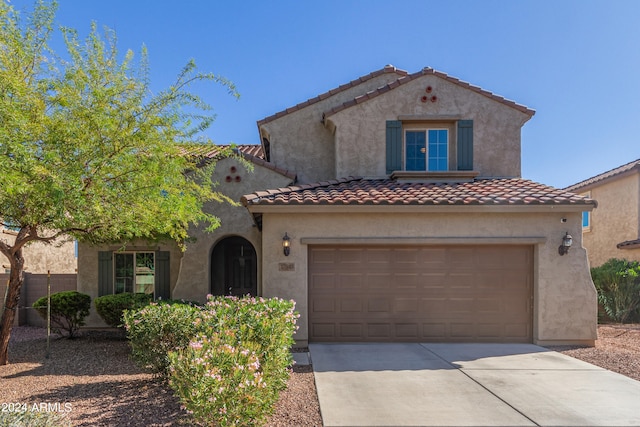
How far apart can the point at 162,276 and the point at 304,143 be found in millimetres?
6225

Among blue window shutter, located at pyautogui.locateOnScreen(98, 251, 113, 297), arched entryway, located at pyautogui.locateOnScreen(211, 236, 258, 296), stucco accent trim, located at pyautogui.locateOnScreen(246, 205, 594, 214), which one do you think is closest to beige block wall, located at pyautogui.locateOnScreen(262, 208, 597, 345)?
stucco accent trim, located at pyautogui.locateOnScreen(246, 205, 594, 214)

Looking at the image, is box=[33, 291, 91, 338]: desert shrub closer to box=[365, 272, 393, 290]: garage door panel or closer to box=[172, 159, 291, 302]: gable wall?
box=[172, 159, 291, 302]: gable wall

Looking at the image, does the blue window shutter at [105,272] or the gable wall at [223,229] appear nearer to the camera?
the gable wall at [223,229]

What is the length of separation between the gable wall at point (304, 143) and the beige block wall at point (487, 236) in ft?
13.3

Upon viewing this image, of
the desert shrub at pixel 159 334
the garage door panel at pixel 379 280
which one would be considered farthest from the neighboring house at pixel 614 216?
the desert shrub at pixel 159 334

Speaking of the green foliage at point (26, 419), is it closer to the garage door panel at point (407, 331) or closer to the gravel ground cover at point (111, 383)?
the gravel ground cover at point (111, 383)

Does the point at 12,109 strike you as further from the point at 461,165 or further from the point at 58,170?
the point at 461,165

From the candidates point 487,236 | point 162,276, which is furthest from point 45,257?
point 487,236

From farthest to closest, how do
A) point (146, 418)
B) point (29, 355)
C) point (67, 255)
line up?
point (67, 255) → point (29, 355) → point (146, 418)

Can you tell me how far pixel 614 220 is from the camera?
59.1 ft

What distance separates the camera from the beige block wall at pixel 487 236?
9445 millimetres

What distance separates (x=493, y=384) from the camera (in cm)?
656

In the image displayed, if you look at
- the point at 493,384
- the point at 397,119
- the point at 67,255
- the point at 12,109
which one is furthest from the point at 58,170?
the point at 67,255

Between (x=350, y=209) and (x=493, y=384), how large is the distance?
459cm
